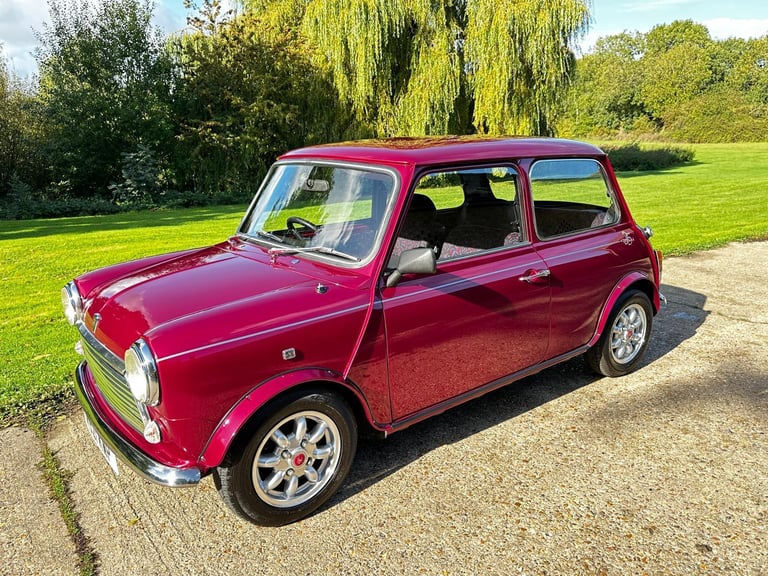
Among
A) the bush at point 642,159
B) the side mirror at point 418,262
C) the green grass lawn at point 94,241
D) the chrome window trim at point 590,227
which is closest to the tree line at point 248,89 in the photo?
the green grass lawn at point 94,241

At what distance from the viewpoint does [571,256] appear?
161 inches

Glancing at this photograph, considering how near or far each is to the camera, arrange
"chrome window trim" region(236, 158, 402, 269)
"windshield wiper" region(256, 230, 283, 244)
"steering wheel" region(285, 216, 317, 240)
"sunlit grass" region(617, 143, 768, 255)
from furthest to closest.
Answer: "sunlit grass" region(617, 143, 768, 255), "windshield wiper" region(256, 230, 283, 244), "steering wheel" region(285, 216, 317, 240), "chrome window trim" region(236, 158, 402, 269)

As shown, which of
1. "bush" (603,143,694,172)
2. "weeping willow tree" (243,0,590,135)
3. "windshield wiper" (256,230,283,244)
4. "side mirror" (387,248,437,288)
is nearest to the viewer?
"side mirror" (387,248,437,288)

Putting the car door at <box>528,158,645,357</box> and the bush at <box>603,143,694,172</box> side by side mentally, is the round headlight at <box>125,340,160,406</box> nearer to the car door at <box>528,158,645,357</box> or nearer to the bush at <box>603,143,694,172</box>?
the car door at <box>528,158,645,357</box>

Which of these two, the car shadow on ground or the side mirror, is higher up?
the side mirror

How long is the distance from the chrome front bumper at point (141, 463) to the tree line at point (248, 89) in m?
17.1

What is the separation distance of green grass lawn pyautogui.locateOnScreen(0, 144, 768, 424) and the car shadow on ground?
8.29 ft

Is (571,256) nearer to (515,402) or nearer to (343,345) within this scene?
(515,402)

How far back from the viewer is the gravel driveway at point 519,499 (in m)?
2.77

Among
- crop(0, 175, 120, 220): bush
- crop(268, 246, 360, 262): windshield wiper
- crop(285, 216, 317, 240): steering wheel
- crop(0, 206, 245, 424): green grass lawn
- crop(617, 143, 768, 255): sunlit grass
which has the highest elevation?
crop(285, 216, 317, 240): steering wheel

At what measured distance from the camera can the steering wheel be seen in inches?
145

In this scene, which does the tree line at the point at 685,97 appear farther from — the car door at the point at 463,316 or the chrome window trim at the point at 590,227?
the car door at the point at 463,316

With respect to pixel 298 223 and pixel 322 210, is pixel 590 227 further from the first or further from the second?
pixel 298 223

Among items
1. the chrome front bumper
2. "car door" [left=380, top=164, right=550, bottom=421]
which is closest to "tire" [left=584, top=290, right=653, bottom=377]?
"car door" [left=380, top=164, right=550, bottom=421]
